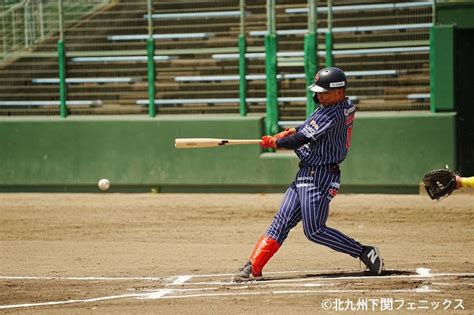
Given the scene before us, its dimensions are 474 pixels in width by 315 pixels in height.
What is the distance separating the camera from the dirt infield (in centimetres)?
824

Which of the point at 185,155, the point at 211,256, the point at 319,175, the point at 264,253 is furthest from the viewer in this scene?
the point at 185,155

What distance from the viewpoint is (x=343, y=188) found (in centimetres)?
1639

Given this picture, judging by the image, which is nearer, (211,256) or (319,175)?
(319,175)

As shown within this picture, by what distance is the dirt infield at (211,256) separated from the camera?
324 inches

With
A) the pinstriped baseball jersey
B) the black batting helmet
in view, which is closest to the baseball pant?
the pinstriped baseball jersey

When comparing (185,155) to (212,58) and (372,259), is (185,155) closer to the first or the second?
(212,58)

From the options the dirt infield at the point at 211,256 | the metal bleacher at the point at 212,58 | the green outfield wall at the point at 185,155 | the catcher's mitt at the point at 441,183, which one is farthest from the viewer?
the metal bleacher at the point at 212,58

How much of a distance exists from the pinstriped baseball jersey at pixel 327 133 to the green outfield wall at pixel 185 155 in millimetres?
6980

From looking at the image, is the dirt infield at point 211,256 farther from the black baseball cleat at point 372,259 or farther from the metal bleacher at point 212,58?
the metal bleacher at point 212,58

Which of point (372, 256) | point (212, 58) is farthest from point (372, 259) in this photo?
point (212, 58)

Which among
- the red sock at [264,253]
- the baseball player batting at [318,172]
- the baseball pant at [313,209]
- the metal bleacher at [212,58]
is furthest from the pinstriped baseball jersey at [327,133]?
the metal bleacher at [212,58]

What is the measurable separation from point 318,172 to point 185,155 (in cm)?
792

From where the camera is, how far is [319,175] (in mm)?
9094

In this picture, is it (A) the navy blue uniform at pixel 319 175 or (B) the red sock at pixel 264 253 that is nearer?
(A) the navy blue uniform at pixel 319 175
